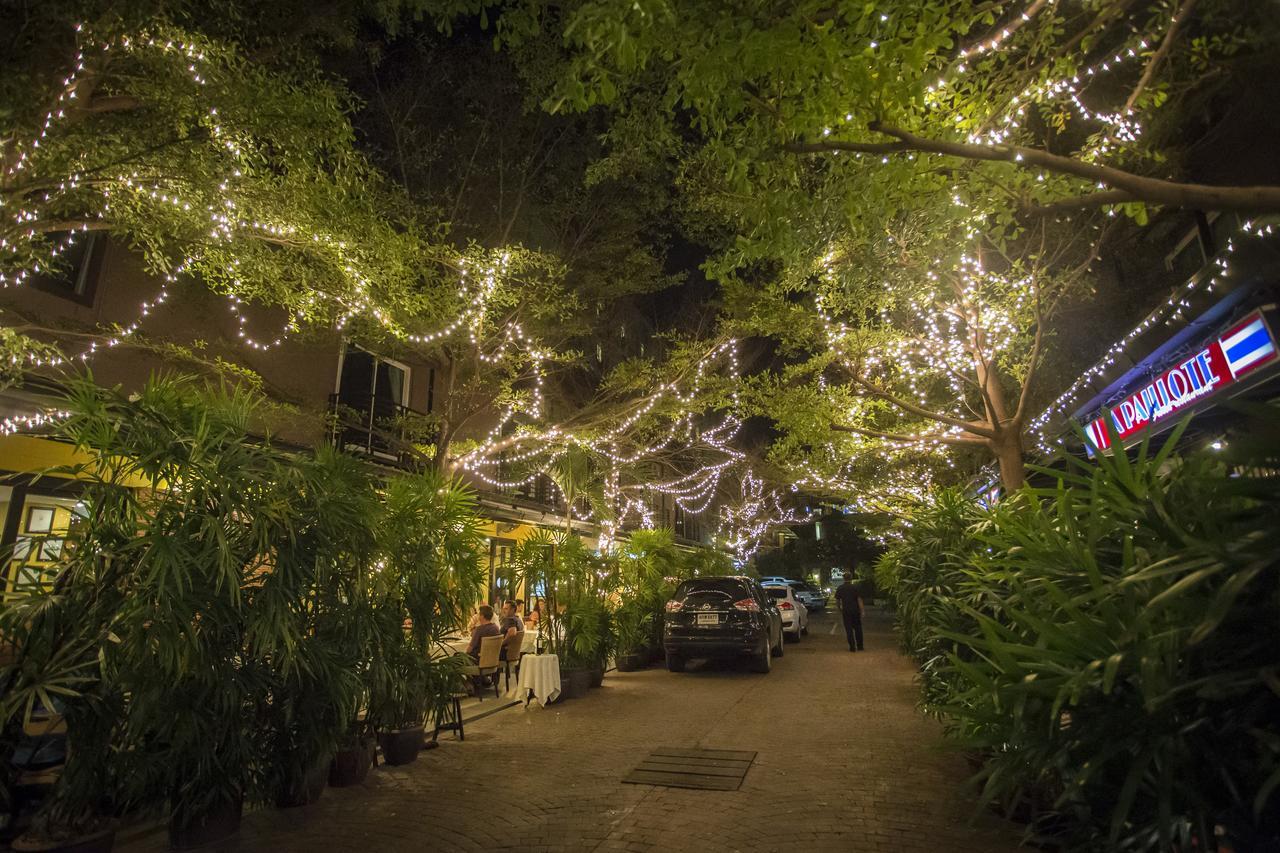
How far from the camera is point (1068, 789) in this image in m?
2.16

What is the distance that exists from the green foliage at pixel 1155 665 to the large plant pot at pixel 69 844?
492 centimetres

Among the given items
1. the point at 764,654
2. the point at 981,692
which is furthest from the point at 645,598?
the point at 981,692

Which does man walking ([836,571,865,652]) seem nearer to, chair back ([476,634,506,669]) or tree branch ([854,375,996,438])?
tree branch ([854,375,996,438])

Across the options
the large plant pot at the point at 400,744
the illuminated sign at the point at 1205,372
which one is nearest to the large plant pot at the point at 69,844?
the large plant pot at the point at 400,744

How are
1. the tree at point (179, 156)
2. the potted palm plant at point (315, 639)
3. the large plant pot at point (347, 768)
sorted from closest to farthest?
the potted palm plant at point (315, 639)
the tree at point (179, 156)
the large plant pot at point (347, 768)

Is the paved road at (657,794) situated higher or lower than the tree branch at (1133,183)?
lower

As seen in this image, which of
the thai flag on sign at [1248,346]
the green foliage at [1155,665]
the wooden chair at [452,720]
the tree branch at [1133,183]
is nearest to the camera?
the green foliage at [1155,665]

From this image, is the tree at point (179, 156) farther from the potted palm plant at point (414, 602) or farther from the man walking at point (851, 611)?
the man walking at point (851, 611)

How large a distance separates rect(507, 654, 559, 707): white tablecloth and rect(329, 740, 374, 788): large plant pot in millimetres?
3546

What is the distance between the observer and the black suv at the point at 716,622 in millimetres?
11617

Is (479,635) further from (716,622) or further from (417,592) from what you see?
(716,622)

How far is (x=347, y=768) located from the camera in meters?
5.79

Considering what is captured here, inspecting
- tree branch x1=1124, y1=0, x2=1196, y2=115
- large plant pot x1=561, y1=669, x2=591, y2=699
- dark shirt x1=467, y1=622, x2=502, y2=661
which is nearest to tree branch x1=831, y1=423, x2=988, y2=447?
tree branch x1=1124, y1=0, x2=1196, y2=115

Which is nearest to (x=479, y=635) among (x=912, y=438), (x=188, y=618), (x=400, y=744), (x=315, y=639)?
(x=400, y=744)
